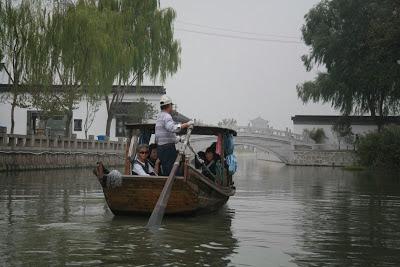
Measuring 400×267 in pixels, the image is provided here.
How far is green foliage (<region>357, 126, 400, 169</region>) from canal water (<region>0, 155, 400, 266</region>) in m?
16.6

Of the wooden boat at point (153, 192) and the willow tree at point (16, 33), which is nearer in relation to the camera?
the wooden boat at point (153, 192)

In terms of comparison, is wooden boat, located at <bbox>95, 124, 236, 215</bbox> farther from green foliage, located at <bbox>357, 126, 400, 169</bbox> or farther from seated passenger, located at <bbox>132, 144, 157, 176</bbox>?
green foliage, located at <bbox>357, 126, 400, 169</bbox>

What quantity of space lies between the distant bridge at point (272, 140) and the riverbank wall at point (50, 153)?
Answer: 12589mm

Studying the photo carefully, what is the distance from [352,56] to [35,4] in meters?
15.8

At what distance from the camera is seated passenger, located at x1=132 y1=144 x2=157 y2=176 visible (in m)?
8.56

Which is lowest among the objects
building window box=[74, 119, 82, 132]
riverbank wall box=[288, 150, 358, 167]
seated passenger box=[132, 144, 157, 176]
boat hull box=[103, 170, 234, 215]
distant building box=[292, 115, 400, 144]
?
riverbank wall box=[288, 150, 358, 167]

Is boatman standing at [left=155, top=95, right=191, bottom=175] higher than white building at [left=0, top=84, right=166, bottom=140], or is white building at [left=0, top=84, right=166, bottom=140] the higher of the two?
white building at [left=0, top=84, right=166, bottom=140]

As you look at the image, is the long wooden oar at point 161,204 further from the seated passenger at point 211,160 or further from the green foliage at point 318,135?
the green foliage at point 318,135

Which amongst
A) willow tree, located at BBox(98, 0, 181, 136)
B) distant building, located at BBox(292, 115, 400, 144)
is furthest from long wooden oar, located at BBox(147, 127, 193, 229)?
distant building, located at BBox(292, 115, 400, 144)

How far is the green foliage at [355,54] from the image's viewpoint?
22630mm

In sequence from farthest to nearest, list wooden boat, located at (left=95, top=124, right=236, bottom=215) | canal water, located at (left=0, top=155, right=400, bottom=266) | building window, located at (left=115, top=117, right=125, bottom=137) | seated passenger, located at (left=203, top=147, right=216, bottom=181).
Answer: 1. building window, located at (left=115, top=117, right=125, bottom=137)
2. seated passenger, located at (left=203, top=147, right=216, bottom=181)
3. wooden boat, located at (left=95, top=124, right=236, bottom=215)
4. canal water, located at (left=0, top=155, right=400, bottom=266)

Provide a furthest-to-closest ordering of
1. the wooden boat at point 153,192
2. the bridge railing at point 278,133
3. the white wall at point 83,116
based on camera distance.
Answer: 1. the bridge railing at point 278,133
2. the white wall at point 83,116
3. the wooden boat at point 153,192

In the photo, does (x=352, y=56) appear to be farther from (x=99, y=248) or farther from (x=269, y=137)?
(x=99, y=248)

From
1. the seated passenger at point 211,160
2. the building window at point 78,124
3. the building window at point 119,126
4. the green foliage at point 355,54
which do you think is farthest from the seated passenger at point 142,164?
the building window at point 78,124
